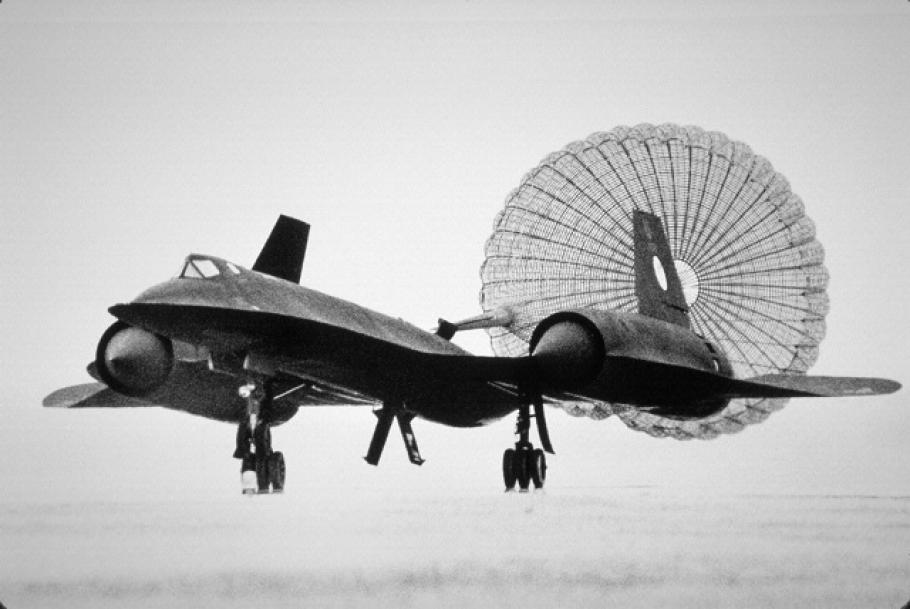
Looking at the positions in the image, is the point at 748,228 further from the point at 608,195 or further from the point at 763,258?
the point at 608,195

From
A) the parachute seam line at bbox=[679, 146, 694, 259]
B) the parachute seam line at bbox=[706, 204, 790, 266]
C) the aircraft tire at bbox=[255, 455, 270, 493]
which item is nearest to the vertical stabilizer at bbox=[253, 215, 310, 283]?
the aircraft tire at bbox=[255, 455, 270, 493]

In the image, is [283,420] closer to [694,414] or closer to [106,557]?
[694,414]

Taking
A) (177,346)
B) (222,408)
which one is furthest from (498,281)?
(177,346)

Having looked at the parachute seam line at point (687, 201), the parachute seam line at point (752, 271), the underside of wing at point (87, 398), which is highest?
the parachute seam line at point (687, 201)

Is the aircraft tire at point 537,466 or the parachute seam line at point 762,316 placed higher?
the parachute seam line at point 762,316

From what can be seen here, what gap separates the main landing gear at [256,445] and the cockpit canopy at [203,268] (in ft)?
6.30

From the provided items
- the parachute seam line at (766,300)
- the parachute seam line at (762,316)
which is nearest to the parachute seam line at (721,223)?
the parachute seam line at (766,300)

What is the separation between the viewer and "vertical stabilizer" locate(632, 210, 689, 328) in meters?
24.0

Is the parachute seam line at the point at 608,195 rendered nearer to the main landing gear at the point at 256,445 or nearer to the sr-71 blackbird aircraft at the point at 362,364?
the sr-71 blackbird aircraft at the point at 362,364

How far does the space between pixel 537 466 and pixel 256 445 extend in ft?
17.5

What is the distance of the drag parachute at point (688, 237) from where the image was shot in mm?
26953

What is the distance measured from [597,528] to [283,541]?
405 centimetres

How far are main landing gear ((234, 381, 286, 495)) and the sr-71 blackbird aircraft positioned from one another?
2 cm

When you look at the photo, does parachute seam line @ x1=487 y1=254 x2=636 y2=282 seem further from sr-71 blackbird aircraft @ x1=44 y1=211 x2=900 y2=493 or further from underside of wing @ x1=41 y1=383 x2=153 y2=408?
underside of wing @ x1=41 y1=383 x2=153 y2=408
